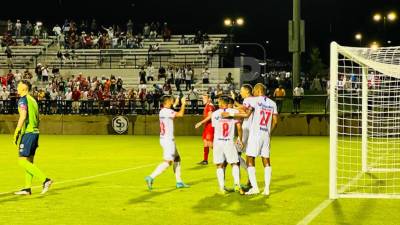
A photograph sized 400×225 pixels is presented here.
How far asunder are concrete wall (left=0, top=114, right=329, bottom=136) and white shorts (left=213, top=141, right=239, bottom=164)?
18.6 m

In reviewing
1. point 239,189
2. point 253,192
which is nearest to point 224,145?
point 239,189

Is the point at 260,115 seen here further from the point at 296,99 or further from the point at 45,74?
the point at 45,74

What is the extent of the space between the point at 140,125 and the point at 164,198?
20.2 metres

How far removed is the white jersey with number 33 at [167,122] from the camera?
12.8 m

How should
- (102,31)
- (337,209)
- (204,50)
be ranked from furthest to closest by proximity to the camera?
(102,31) → (204,50) → (337,209)

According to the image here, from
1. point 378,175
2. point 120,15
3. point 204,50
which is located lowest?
point 378,175

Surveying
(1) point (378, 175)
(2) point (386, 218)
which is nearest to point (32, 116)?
(2) point (386, 218)

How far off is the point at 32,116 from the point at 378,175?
7728 mm

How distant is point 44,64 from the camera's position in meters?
43.5

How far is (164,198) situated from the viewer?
11938 millimetres

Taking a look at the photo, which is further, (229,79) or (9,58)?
(9,58)

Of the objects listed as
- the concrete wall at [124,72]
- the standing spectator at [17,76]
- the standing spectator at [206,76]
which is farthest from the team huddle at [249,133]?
the standing spectator at [17,76]

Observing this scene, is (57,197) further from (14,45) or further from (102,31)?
(102,31)

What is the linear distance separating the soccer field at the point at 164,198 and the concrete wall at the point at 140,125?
393 inches
